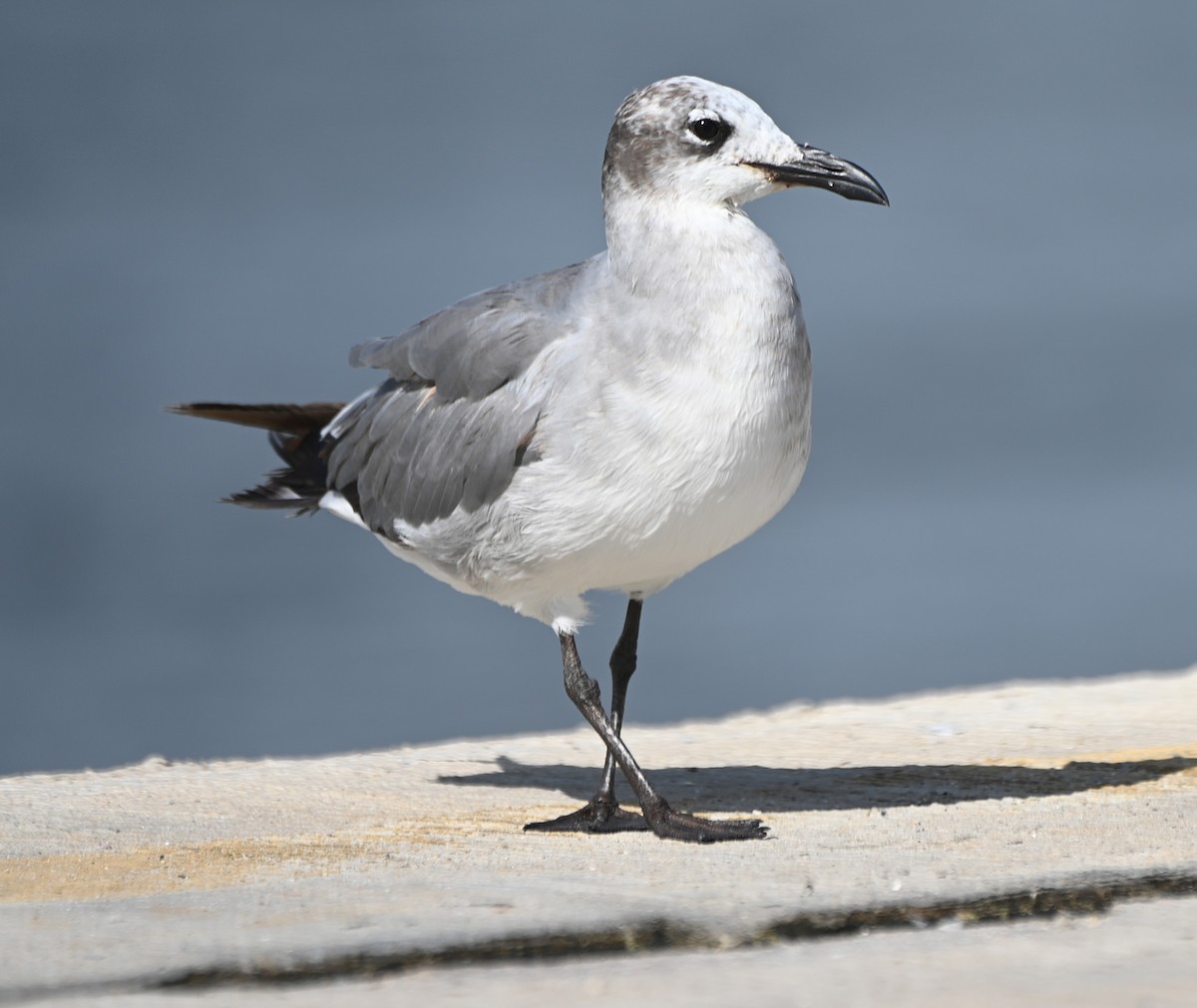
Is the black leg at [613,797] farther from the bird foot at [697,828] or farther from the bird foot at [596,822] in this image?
the bird foot at [697,828]

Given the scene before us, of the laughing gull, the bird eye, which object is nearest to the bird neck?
the laughing gull

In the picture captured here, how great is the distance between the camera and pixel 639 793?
563 centimetres

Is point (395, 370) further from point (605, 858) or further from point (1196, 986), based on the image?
point (1196, 986)

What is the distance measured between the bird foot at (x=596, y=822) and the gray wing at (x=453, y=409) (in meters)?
1.02

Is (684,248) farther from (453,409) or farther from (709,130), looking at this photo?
(453,409)

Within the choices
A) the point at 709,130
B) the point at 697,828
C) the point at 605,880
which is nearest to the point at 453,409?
the point at 709,130

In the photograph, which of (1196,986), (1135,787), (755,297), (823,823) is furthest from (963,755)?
(1196,986)

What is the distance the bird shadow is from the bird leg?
44 cm

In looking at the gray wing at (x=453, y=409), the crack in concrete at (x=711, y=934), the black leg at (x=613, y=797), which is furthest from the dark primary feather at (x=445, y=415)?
the crack in concrete at (x=711, y=934)

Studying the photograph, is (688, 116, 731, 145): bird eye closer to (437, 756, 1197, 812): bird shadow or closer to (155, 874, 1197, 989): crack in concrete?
(437, 756, 1197, 812): bird shadow

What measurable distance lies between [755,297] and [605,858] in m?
1.75

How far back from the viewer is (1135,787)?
6.13m

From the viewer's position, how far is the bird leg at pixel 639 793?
211 inches

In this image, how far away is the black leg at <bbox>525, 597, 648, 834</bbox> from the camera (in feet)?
18.7
